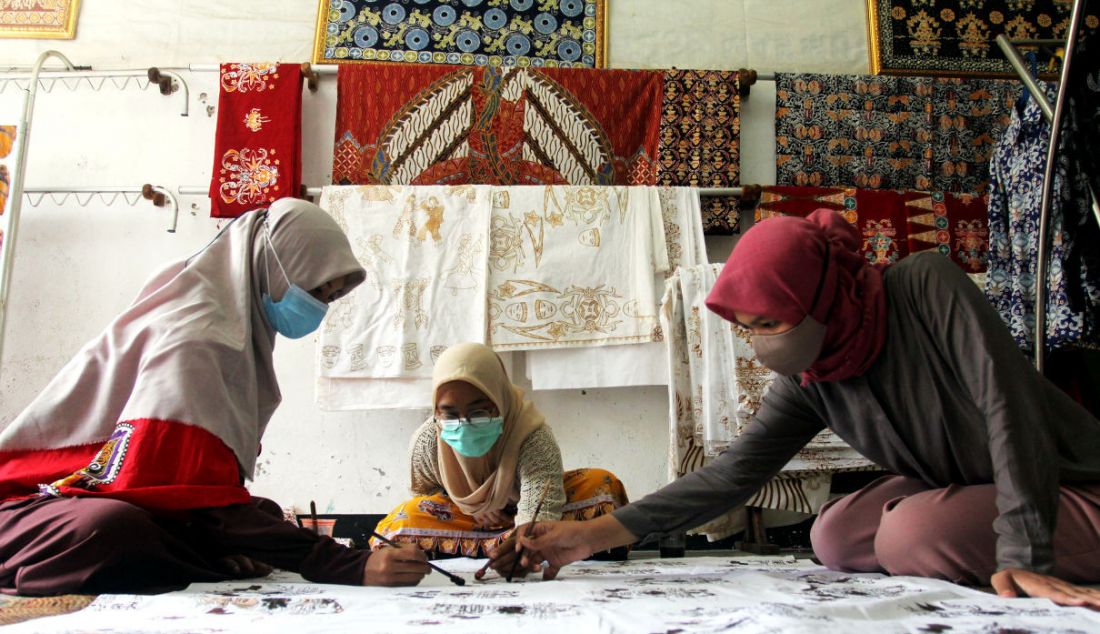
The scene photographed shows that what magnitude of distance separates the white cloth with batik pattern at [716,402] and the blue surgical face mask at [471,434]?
715 millimetres

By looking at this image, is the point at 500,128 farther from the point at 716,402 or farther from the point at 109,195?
the point at 109,195

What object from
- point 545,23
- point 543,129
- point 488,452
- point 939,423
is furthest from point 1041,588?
point 545,23

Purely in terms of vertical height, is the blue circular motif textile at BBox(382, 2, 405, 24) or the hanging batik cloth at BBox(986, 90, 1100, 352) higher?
the blue circular motif textile at BBox(382, 2, 405, 24)

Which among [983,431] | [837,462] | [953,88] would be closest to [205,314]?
[983,431]

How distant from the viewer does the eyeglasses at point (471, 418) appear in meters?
2.20

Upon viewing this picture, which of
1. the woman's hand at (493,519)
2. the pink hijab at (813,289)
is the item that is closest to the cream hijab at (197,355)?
the woman's hand at (493,519)

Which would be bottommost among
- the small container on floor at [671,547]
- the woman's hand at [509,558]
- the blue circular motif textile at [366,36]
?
the small container on floor at [671,547]

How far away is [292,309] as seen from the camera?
1.81 metres

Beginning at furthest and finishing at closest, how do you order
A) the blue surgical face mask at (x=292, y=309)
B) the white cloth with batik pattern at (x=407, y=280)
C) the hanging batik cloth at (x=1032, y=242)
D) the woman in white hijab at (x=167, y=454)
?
the white cloth with batik pattern at (x=407, y=280) < the hanging batik cloth at (x=1032, y=242) < the blue surgical face mask at (x=292, y=309) < the woman in white hijab at (x=167, y=454)

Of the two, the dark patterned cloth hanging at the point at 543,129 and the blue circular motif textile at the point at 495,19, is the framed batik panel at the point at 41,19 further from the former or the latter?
the blue circular motif textile at the point at 495,19

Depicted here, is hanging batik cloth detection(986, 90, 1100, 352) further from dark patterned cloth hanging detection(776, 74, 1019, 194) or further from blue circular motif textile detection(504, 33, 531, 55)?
blue circular motif textile detection(504, 33, 531, 55)

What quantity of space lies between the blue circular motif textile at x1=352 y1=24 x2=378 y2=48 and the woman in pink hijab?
2.44m

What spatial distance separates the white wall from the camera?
3.23 meters

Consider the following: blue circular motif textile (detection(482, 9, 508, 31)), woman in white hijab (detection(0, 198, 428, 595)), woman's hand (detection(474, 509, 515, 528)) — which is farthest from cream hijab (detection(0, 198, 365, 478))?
blue circular motif textile (detection(482, 9, 508, 31))
